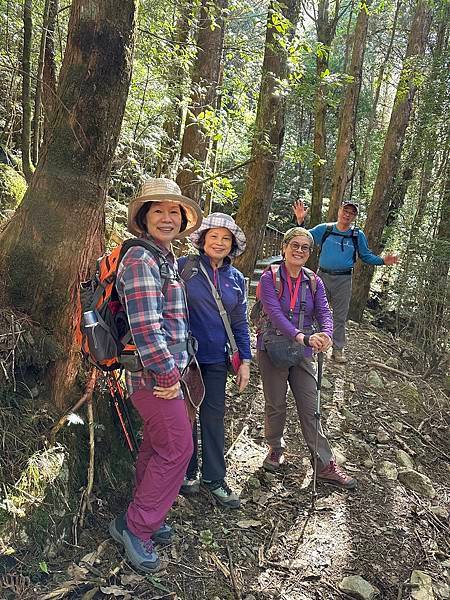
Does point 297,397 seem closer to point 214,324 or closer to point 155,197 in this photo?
point 214,324

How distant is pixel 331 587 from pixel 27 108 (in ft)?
15.6

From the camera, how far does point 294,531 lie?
12.0 feet

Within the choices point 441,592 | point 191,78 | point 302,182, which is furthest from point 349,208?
point 302,182

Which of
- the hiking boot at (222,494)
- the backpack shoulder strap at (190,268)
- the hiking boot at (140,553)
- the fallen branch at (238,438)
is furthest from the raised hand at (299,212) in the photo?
A: the hiking boot at (140,553)

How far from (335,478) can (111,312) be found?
8.76 feet

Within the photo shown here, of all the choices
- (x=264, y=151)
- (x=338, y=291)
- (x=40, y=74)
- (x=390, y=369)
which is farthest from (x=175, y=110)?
(x=390, y=369)

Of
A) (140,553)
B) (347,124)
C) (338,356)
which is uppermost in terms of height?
(347,124)

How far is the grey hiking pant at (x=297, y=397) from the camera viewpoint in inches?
166

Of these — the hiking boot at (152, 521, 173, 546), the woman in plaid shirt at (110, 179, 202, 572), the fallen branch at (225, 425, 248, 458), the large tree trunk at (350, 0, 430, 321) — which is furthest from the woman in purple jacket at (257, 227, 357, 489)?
the large tree trunk at (350, 0, 430, 321)

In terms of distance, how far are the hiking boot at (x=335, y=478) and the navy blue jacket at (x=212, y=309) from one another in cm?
136

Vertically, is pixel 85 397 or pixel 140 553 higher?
pixel 85 397

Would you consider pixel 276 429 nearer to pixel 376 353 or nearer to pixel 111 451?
pixel 111 451

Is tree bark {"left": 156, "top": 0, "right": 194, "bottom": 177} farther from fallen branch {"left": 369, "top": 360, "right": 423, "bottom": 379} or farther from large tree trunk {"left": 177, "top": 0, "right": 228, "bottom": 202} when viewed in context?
fallen branch {"left": 369, "top": 360, "right": 423, "bottom": 379}

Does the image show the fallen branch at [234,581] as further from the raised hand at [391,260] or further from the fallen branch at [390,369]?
the fallen branch at [390,369]
